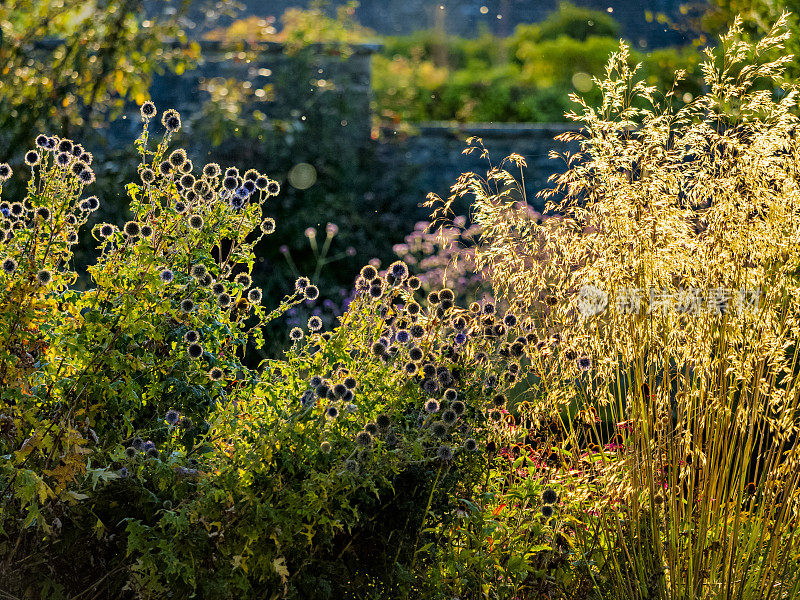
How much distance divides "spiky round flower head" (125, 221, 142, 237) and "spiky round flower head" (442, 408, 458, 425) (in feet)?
2.84

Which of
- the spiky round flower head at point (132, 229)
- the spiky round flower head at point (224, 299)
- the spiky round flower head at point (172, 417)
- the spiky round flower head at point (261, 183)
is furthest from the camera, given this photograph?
the spiky round flower head at point (261, 183)

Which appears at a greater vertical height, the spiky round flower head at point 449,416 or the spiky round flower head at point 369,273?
the spiky round flower head at point 369,273

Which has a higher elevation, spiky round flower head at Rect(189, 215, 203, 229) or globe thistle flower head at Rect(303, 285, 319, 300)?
spiky round flower head at Rect(189, 215, 203, 229)

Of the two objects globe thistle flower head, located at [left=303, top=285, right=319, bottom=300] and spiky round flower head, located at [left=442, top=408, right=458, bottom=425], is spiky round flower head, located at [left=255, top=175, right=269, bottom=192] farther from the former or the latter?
spiky round flower head, located at [left=442, top=408, right=458, bottom=425]

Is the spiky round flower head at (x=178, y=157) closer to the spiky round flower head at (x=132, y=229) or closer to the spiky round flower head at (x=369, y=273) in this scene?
the spiky round flower head at (x=132, y=229)

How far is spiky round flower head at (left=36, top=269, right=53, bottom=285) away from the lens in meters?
1.95

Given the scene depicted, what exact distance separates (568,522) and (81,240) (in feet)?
14.9

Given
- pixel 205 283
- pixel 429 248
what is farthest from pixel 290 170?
pixel 205 283

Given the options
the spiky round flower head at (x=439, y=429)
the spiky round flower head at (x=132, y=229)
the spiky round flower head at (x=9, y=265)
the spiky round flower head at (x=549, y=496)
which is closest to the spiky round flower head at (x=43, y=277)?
the spiky round flower head at (x=9, y=265)

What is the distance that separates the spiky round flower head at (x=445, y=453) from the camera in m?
1.88

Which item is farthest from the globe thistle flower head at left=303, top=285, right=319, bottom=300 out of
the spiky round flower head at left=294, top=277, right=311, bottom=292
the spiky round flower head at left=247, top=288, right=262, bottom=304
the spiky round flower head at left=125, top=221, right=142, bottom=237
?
the spiky round flower head at left=125, top=221, right=142, bottom=237

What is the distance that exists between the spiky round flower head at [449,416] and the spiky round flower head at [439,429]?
0.01 m

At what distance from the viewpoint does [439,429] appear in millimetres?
1955

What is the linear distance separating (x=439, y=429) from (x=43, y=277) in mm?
973
